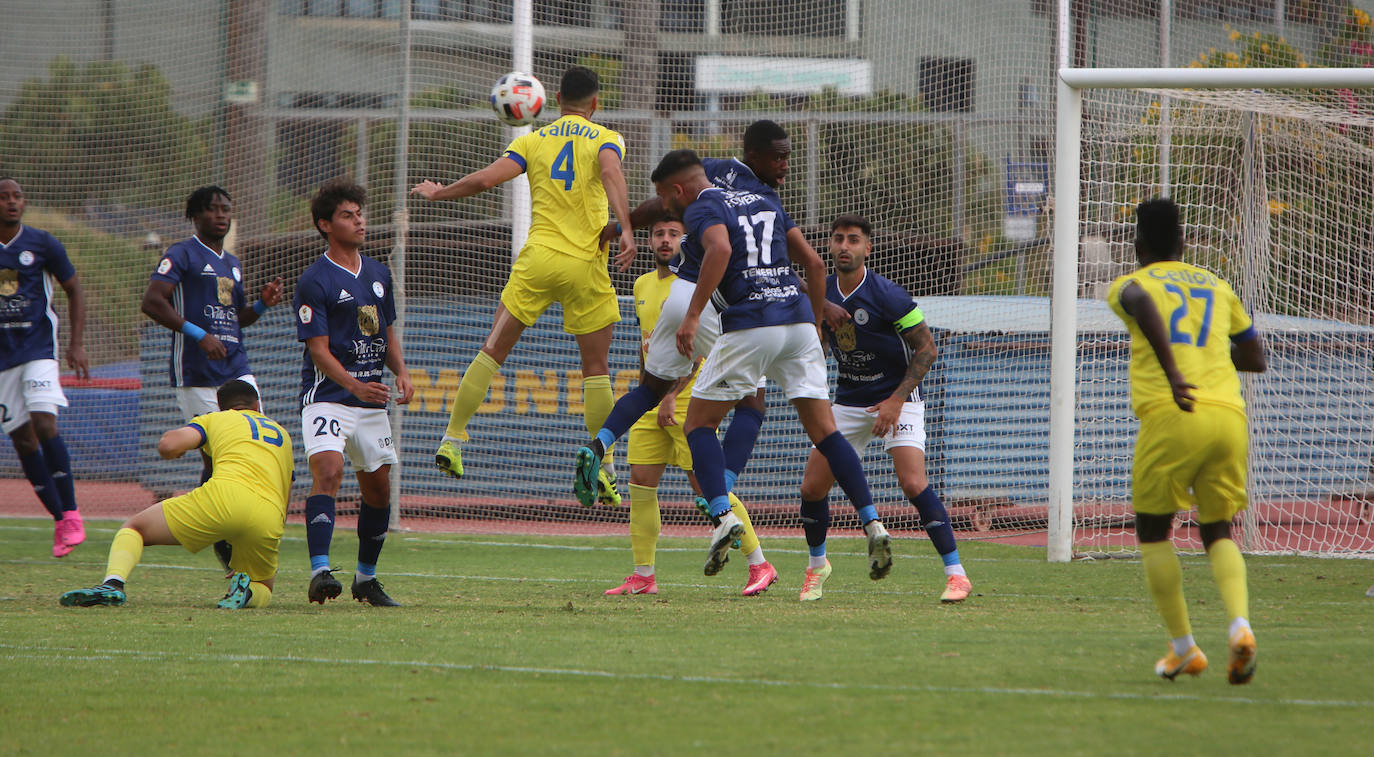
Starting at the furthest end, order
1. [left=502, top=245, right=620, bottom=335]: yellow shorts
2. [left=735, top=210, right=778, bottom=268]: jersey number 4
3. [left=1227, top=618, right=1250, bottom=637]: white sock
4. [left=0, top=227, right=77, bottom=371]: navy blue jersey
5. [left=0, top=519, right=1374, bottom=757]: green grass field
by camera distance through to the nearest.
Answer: [left=0, top=227, right=77, bottom=371]: navy blue jersey
[left=502, top=245, right=620, bottom=335]: yellow shorts
[left=735, top=210, right=778, bottom=268]: jersey number 4
[left=1227, top=618, right=1250, bottom=637]: white sock
[left=0, top=519, right=1374, bottom=757]: green grass field

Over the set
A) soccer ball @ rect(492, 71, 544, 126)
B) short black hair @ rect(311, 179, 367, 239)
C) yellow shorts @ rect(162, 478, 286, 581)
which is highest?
soccer ball @ rect(492, 71, 544, 126)

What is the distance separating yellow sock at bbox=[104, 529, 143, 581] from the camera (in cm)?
716

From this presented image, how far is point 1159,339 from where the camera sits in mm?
4770

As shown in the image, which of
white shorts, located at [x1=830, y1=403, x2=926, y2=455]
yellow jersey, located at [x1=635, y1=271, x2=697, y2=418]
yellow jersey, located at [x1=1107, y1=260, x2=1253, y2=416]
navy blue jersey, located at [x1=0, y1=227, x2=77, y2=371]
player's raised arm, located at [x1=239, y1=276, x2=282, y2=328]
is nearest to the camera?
yellow jersey, located at [x1=1107, y1=260, x2=1253, y2=416]

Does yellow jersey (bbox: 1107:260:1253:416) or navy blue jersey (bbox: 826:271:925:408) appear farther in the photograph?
navy blue jersey (bbox: 826:271:925:408)

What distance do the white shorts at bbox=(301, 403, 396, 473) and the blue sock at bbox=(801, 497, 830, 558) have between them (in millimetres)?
2395

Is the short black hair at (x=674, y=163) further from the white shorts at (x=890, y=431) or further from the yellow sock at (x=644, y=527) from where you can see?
the yellow sock at (x=644, y=527)

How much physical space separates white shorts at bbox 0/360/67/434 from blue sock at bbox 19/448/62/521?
28cm

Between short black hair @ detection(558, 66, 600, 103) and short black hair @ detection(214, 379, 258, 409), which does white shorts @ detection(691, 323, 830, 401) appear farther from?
short black hair @ detection(214, 379, 258, 409)

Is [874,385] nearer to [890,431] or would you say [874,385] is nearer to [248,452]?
[890,431]

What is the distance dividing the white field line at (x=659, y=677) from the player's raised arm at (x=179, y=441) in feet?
4.34

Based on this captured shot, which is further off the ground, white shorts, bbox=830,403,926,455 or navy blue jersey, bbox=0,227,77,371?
navy blue jersey, bbox=0,227,77,371

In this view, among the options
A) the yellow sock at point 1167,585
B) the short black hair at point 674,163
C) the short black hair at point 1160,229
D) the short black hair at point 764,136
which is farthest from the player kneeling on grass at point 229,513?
the short black hair at point 1160,229

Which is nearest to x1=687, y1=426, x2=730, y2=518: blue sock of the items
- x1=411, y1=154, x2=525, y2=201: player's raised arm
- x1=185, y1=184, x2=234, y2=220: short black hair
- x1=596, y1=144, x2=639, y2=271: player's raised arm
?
x1=596, y1=144, x2=639, y2=271: player's raised arm
